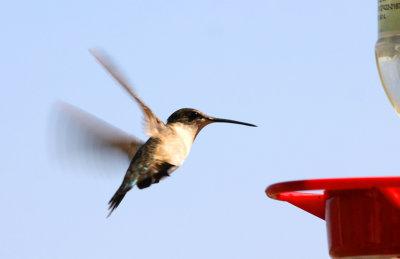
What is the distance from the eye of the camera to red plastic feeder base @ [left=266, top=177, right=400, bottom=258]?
3.80 m

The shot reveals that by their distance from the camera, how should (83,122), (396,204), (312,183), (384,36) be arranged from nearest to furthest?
(312,183) < (396,204) < (384,36) < (83,122)

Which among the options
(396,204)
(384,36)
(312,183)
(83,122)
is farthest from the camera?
(83,122)

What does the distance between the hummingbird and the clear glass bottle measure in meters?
1.10

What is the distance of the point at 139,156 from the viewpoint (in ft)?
19.8

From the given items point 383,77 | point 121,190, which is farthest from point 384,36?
point 121,190

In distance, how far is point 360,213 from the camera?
4066 millimetres

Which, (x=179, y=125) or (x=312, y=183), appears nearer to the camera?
(x=312, y=183)

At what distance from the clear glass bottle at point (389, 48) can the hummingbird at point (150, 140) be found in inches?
43.5

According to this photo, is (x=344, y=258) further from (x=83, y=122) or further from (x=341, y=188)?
(x=83, y=122)

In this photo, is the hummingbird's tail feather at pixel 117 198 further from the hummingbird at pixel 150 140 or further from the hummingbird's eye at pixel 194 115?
the hummingbird's eye at pixel 194 115

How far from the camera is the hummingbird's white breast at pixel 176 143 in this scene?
18.7 feet

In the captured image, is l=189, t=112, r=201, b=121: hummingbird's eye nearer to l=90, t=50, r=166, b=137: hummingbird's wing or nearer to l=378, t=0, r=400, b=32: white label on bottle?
l=90, t=50, r=166, b=137: hummingbird's wing

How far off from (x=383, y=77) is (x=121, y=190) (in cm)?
215

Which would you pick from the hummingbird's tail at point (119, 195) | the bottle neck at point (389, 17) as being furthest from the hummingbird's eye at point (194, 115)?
the bottle neck at point (389, 17)
